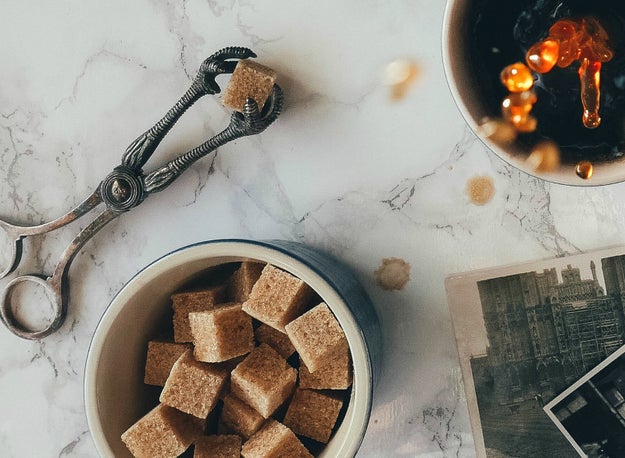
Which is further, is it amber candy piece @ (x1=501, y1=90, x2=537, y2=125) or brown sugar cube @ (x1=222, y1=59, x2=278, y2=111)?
brown sugar cube @ (x1=222, y1=59, x2=278, y2=111)

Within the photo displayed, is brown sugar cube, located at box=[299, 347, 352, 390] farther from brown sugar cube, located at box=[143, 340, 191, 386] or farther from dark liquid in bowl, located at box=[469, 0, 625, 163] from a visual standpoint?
dark liquid in bowl, located at box=[469, 0, 625, 163]

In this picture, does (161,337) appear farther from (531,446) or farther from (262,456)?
(531,446)

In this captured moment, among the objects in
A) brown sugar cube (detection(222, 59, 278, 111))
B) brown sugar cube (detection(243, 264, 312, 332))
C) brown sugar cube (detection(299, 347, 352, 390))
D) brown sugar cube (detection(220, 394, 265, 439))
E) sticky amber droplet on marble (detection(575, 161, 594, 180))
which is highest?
brown sugar cube (detection(222, 59, 278, 111))

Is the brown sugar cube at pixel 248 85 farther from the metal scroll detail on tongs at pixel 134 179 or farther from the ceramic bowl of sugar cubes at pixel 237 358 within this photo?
the ceramic bowl of sugar cubes at pixel 237 358

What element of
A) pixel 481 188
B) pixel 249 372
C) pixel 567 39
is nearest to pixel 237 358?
pixel 249 372

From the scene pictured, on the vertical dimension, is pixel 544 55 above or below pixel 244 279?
above

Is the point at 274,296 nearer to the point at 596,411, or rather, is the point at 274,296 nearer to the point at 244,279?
the point at 244,279

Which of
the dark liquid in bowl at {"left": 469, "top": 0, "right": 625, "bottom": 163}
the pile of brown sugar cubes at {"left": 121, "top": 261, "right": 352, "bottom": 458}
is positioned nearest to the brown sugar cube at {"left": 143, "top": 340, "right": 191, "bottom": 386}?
the pile of brown sugar cubes at {"left": 121, "top": 261, "right": 352, "bottom": 458}
